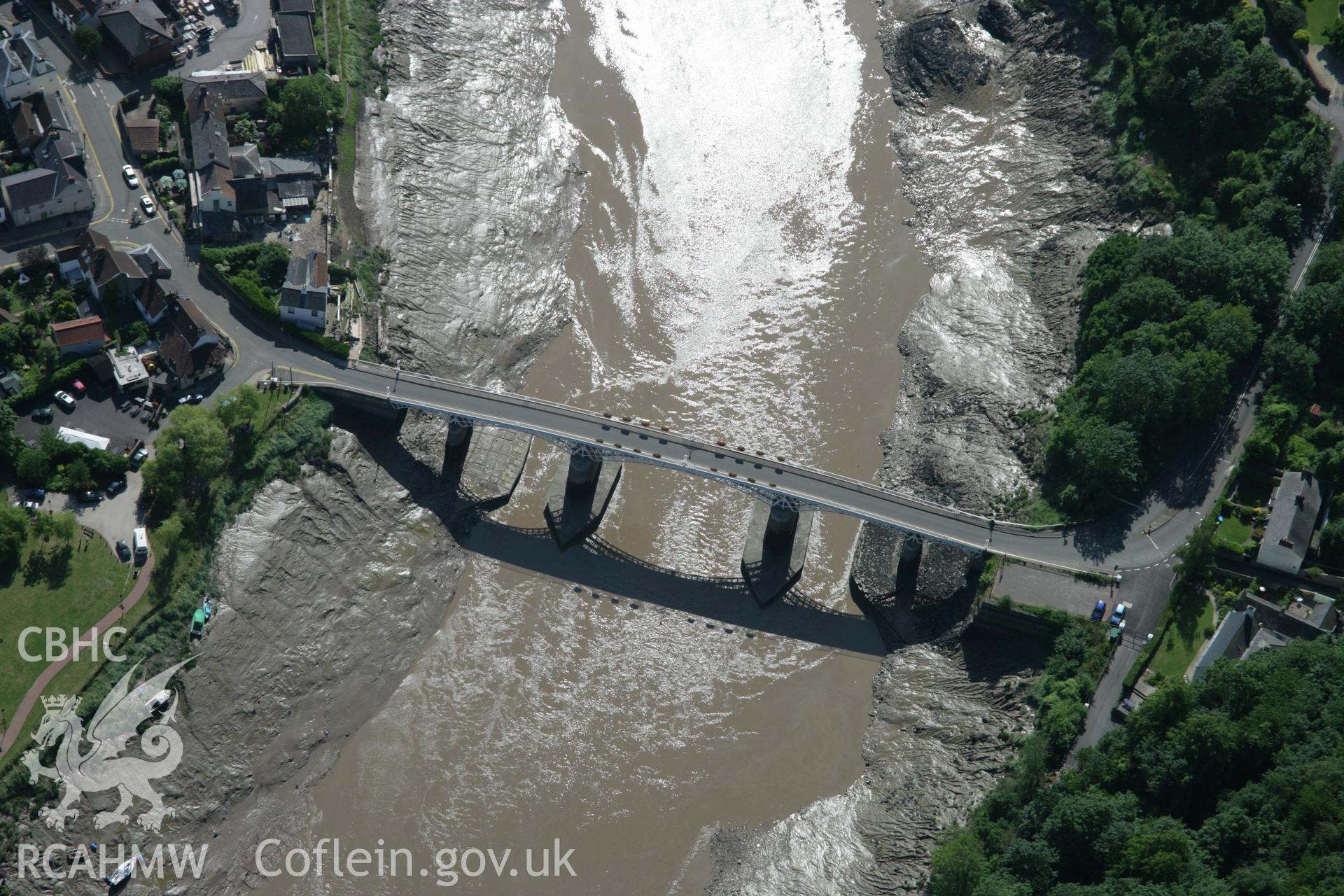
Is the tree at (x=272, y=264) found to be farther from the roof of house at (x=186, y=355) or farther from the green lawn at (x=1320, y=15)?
the green lawn at (x=1320, y=15)

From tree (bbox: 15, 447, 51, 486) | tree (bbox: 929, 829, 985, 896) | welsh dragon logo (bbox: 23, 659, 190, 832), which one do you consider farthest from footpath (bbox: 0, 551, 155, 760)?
tree (bbox: 929, 829, 985, 896)

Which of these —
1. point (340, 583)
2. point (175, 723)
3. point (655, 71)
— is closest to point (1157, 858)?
point (340, 583)

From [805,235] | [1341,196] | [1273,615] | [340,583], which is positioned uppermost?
[1341,196]

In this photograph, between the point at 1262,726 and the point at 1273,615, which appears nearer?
the point at 1262,726

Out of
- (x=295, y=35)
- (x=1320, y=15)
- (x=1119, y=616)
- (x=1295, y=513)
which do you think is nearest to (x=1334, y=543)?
(x=1295, y=513)

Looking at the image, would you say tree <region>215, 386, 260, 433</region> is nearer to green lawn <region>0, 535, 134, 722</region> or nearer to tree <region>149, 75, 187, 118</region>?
green lawn <region>0, 535, 134, 722</region>

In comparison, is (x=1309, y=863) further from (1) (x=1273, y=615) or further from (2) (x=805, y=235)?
(2) (x=805, y=235)

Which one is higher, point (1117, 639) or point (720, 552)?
point (1117, 639)
